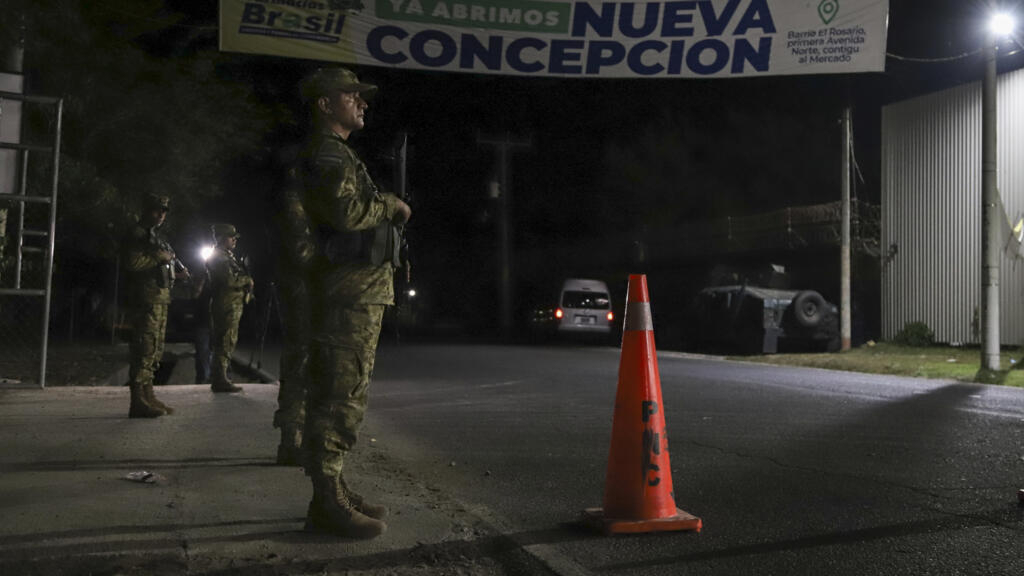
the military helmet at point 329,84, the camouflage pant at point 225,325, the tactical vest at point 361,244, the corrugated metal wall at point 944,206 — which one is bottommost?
the camouflage pant at point 225,325

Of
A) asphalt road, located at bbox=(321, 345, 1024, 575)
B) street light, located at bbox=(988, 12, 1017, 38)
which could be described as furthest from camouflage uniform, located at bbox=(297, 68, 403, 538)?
street light, located at bbox=(988, 12, 1017, 38)

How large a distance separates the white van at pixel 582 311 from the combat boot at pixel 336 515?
2314 cm

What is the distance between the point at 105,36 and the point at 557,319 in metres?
14.8

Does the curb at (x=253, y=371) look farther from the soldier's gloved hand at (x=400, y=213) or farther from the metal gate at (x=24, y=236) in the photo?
the soldier's gloved hand at (x=400, y=213)

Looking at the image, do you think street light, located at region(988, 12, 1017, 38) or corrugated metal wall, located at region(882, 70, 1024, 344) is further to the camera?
corrugated metal wall, located at region(882, 70, 1024, 344)

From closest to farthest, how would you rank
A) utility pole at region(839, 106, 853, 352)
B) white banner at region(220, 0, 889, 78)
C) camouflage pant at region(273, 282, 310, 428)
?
camouflage pant at region(273, 282, 310, 428)
white banner at region(220, 0, 889, 78)
utility pole at region(839, 106, 853, 352)

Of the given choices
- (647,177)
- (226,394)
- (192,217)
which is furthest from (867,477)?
(647,177)

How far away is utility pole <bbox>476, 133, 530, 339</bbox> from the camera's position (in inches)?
1455

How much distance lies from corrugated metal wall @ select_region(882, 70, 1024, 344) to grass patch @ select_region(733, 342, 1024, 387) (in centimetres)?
102

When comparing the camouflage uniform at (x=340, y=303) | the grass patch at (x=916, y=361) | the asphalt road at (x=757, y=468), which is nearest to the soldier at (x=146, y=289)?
the asphalt road at (x=757, y=468)

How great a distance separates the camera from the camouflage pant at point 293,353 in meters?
5.54

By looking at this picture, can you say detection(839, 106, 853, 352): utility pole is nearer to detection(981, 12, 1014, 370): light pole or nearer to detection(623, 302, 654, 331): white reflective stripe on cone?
detection(981, 12, 1014, 370): light pole

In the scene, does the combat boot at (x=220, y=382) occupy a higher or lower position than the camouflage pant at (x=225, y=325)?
lower

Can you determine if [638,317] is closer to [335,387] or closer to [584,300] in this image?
[335,387]
